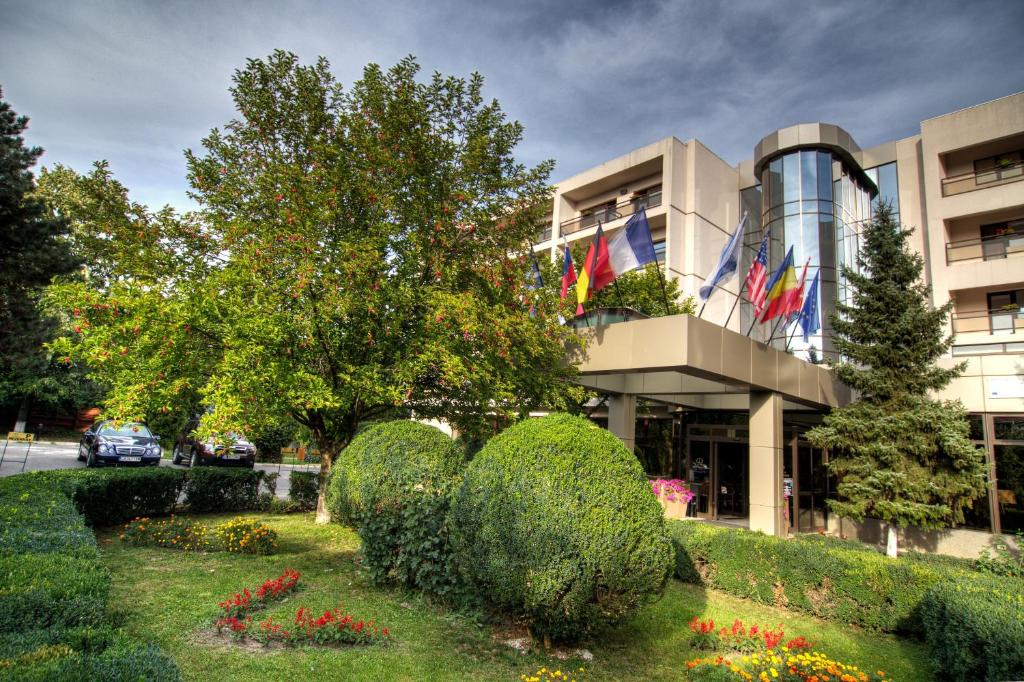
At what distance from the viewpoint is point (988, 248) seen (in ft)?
59.3

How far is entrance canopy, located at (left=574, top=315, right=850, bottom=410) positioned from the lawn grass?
4.54 meters

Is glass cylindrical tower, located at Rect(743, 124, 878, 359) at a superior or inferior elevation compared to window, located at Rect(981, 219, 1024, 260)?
superior

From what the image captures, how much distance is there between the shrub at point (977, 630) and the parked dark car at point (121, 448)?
21.0m

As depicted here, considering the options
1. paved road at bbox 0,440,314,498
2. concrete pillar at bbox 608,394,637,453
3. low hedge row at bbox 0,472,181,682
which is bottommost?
paved road at bbox 0,440,314,498

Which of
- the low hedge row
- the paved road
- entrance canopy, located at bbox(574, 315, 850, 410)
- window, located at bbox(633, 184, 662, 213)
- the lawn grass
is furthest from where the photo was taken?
window, located at bbox(633, 184, 662, 213)

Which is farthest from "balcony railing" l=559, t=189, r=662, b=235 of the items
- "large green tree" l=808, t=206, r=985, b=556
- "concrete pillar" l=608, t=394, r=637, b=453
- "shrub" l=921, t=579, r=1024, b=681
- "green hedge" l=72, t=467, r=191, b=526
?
"green hedge" l=72, t=467, r=191, b=526

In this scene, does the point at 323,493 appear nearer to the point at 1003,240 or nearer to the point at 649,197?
the point at 649,197

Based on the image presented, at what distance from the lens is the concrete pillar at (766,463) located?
1338cm

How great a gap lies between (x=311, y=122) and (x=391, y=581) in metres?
9.60

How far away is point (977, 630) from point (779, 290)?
9928mm

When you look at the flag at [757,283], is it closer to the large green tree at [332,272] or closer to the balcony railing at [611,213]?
the large green tree at [332,272]

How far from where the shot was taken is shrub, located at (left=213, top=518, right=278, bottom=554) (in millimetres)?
9211

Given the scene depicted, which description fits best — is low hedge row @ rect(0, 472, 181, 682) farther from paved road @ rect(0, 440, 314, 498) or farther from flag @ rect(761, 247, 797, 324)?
flag @ rect(761, 247, 797, 324)

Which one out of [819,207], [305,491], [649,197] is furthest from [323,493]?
[819,207]
